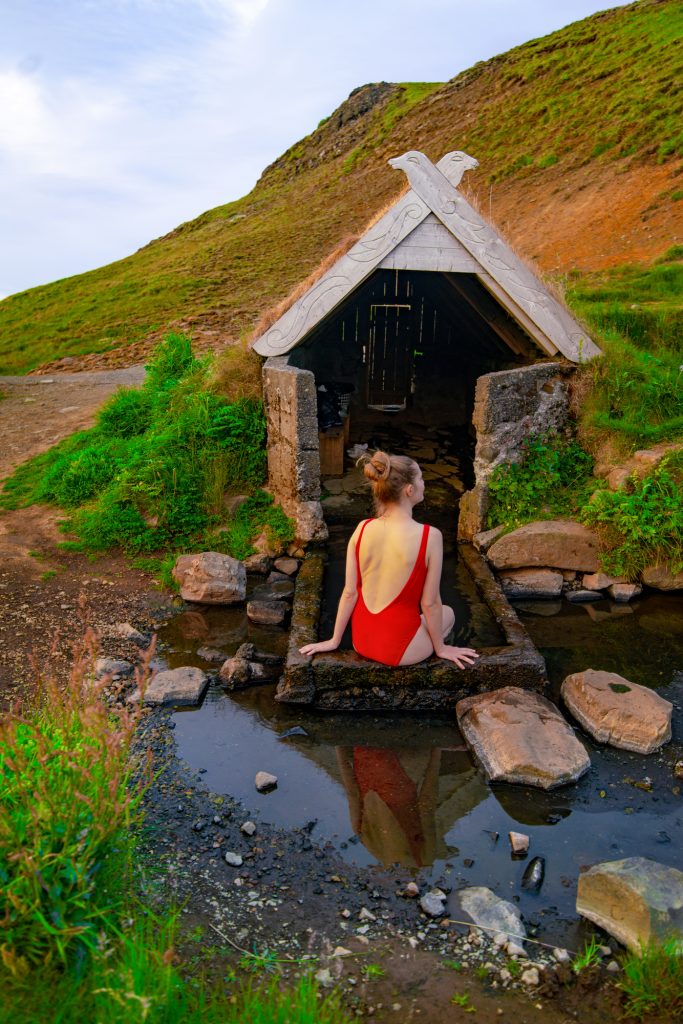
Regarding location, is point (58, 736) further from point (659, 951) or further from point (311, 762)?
point (659, 951)

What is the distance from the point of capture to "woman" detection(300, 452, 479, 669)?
4.62 m

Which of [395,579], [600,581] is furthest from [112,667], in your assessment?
[600,581]

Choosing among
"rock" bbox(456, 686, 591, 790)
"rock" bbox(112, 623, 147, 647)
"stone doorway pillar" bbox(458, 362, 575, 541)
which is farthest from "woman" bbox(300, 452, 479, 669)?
"stone doorway pillar" bbox(458, 362, 575, 541)

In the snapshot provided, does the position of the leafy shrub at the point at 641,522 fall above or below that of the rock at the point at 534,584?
above

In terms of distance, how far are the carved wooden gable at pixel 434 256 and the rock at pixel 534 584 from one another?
7.58 ft

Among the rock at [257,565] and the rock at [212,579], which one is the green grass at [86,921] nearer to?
the rock at [212,579]

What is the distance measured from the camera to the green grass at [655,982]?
2877mm

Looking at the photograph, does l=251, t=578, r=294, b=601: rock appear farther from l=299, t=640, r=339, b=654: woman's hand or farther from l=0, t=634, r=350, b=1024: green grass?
l=0, t=634, r=350, b=1024: green grass

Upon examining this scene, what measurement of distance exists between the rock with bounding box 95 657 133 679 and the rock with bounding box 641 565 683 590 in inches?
176

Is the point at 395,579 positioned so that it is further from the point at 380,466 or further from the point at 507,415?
the point at 507,415

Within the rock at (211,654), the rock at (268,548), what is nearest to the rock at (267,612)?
the rock at (211,654)

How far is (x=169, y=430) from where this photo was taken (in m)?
8.14

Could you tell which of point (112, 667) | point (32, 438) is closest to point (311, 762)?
point (112, 667)

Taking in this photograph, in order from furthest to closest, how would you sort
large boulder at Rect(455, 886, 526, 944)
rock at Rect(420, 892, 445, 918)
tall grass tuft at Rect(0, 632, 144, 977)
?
1. rock at Rect(420, 892, 445, 918)
2. large boulder at Rect(455, 886, 526, 944)
3. tall grass tuft at Rect(0, 632, 144, 977)
